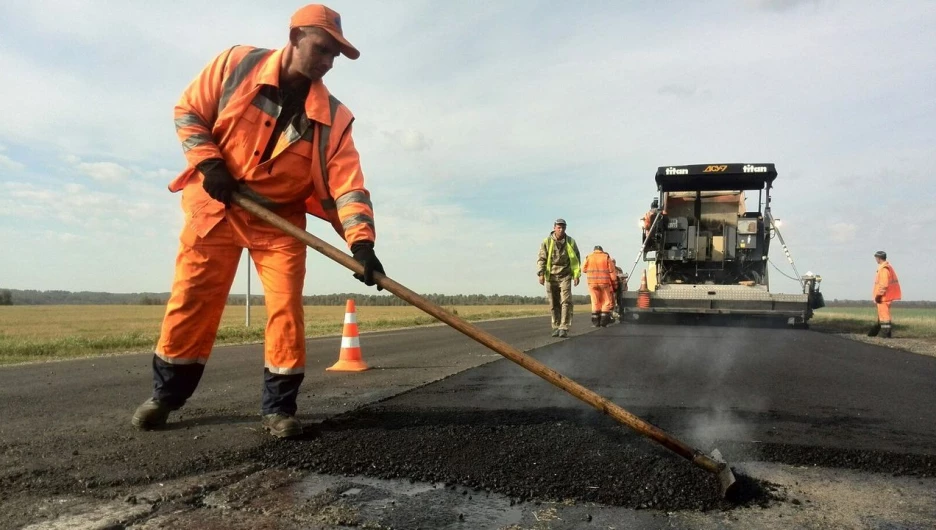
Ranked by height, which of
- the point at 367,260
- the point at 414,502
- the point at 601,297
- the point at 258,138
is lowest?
the point at 414,502

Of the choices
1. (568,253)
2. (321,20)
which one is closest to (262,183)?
(321,20)

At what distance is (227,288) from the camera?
3.33 m

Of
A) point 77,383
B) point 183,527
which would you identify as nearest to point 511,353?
point 183,527

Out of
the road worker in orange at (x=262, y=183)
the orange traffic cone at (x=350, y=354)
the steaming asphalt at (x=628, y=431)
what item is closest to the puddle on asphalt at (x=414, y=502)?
the steaming asphalt at (x=628, y=431)

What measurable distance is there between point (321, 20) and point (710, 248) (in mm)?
13080

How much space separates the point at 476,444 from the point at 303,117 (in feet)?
5.91

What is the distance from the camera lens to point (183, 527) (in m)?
1.93

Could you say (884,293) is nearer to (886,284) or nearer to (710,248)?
(886,284)

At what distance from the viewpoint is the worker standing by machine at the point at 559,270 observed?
10609 mm

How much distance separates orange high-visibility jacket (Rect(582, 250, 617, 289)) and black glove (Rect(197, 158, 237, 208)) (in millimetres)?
10964

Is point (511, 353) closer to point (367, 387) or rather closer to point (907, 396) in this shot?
point (367, 387)

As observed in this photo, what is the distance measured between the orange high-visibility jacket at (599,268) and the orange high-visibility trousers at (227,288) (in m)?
10.7

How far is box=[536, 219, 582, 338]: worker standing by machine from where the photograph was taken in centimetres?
1061

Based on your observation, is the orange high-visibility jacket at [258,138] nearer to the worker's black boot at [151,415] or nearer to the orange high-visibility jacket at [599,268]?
the worker's black boot at [151,415]
